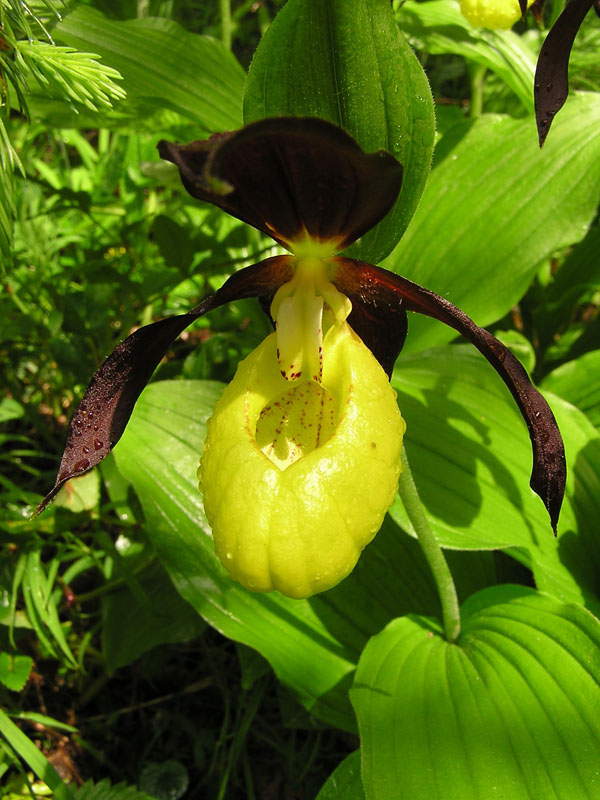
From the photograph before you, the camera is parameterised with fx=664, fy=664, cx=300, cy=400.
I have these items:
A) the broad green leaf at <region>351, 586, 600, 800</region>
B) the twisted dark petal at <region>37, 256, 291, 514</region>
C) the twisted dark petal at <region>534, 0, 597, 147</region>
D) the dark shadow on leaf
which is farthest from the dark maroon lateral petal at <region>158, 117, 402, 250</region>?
the broad green leaf at <region>351, 586, 600, 800</region>

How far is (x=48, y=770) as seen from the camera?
1.12 meters

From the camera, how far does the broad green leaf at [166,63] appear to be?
1451 millimetres

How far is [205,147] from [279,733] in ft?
4.40

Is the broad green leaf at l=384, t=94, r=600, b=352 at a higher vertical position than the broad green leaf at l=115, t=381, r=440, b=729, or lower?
higher

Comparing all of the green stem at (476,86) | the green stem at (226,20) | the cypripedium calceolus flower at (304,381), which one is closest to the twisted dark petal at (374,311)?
the cypripedium calceolus flower at (304,381)

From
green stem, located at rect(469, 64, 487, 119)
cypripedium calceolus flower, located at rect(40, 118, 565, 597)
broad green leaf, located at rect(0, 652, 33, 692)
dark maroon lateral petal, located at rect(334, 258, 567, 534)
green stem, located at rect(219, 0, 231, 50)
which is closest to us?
cypripedium calceolus flower, located at rect(40, 118, 565, 597)

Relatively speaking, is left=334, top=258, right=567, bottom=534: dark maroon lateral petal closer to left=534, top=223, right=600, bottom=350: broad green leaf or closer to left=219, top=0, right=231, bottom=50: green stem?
left=534, top=223, right=600, bottom=350: broad green leaf

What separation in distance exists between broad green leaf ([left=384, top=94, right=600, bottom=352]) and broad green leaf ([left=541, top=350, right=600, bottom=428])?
A: 9.7 inches

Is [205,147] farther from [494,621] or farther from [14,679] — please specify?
[14,679]

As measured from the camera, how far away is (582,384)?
1.56 meters

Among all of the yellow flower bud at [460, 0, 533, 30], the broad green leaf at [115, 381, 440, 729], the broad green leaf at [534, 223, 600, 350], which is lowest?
the broad green leaf at [115, 381, 440, 729]

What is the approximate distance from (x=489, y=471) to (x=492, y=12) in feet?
→ 3.25

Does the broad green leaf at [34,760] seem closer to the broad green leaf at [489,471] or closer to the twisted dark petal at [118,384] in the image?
the twisted dark petal at [118,384]

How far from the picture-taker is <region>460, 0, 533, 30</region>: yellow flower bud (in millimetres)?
1430
